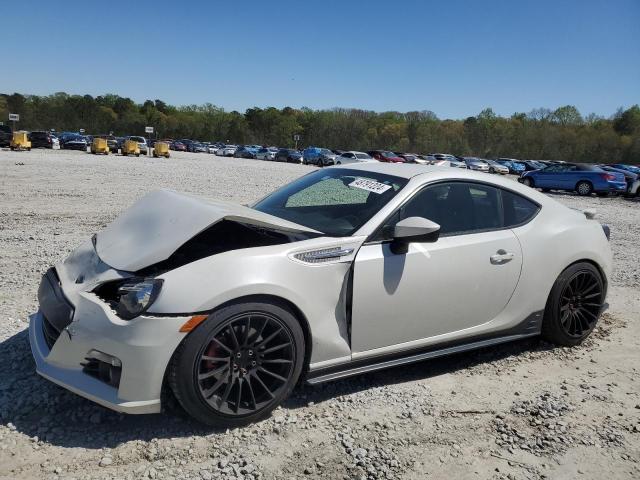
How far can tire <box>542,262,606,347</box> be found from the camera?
13.5 ft

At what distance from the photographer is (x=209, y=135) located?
127688mm

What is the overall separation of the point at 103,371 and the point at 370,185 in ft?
7.14

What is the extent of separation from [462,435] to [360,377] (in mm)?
877

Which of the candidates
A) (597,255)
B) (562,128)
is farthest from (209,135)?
(597,255)

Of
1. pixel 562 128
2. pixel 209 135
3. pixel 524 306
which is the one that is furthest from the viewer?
pixel 209 135

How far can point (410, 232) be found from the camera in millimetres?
3188

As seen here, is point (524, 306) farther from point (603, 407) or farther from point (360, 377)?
point (360, 377)

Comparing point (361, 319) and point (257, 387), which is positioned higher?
point (361, 319)

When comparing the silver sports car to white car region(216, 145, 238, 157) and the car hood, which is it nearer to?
the car hood

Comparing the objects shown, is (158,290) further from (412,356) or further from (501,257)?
(501,257)

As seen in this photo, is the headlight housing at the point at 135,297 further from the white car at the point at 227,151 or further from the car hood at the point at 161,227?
the white car at the point at 227,151

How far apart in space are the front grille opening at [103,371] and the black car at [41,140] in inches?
1840

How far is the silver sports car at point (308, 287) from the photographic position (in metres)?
2.68

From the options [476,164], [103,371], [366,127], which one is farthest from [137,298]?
[366,127]
